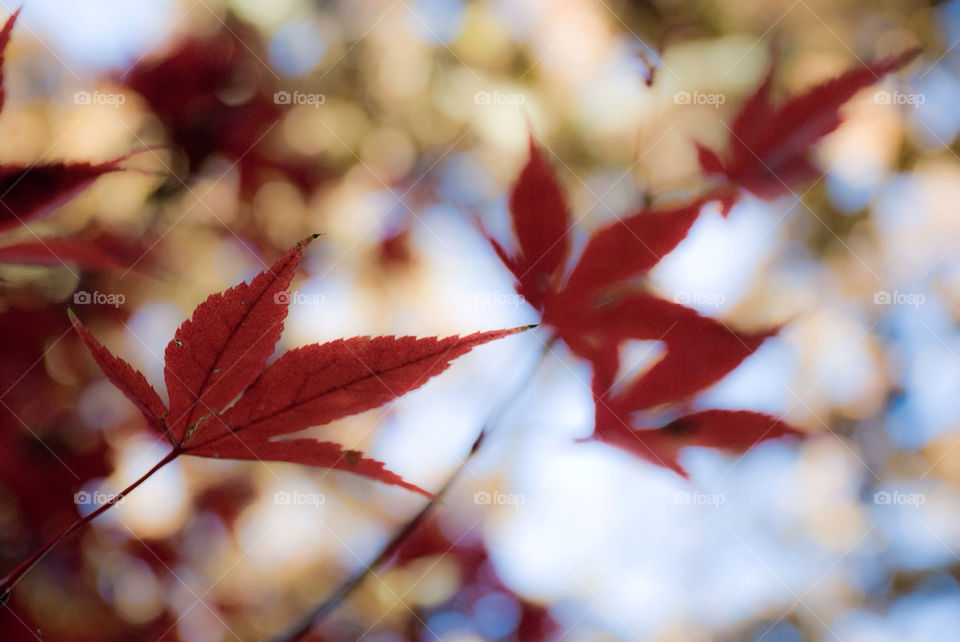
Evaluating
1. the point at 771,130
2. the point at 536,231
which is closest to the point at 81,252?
the point at 536,231

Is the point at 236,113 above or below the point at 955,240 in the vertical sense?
above

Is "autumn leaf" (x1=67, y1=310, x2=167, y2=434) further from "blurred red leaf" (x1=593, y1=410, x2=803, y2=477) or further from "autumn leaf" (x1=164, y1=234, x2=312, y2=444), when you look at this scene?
"blurred red leaf" (x1=593, y1=410, x2=803, y2=477)

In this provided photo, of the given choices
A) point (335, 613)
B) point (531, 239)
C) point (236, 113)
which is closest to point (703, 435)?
point (531, 239)

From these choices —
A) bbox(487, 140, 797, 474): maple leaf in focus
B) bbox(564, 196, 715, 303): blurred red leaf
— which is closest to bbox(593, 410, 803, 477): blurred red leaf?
bbox(487, 140, 797, 474): maple leaf in focus

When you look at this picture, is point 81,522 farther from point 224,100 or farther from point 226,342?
point 224,100

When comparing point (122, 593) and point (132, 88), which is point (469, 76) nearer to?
point (132, 88)

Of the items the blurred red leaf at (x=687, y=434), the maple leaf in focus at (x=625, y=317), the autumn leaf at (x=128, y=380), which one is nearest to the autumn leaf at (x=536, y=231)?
the maple leaf in focus at (x=625, y=317)

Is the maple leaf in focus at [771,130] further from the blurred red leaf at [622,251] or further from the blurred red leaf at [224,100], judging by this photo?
the blurred red leaf at [224,100]
